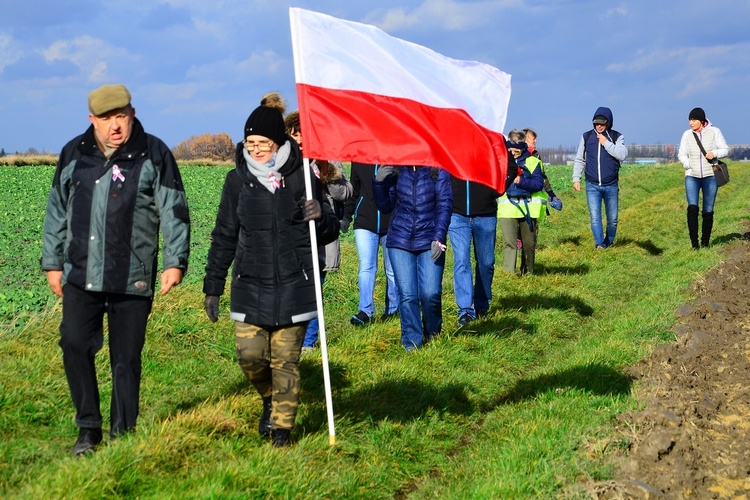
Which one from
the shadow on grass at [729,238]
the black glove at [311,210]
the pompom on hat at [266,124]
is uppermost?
the pompom on hat at [266,124]

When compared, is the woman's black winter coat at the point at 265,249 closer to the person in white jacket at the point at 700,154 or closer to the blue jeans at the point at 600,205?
the person in white jacket at the point at 700,154

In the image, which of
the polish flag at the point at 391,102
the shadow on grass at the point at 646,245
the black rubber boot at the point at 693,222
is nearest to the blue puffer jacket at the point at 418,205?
the polish flag at the point at 391,102

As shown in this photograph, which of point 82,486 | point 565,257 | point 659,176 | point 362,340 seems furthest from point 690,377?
point 659,176

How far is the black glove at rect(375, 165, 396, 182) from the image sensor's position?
29.0ft

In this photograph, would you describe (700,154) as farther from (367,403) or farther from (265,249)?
(265,249)

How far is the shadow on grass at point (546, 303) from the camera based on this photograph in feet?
38.4

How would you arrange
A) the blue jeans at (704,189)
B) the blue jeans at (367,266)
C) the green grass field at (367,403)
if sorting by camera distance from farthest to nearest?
the blue jeans at (704,189) < the blue jeans at (367,266) < the green grass field at (367,403)

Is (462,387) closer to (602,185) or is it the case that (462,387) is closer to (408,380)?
(408,380)

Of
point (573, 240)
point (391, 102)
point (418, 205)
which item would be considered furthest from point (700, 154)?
point (391, 102)

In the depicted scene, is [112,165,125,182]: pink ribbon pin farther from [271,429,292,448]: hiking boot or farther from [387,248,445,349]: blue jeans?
[387,248,445,349]: blue jeans

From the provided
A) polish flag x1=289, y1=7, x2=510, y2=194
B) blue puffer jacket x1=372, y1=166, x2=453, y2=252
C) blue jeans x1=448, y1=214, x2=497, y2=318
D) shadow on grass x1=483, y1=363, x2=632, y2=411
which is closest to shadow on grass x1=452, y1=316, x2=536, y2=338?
blue jeans x1=448, y1=214, x2=497, y2=318

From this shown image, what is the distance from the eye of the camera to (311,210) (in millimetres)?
5820

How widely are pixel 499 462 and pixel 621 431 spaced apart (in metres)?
0.89

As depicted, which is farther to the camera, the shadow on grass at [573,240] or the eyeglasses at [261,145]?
the shadow on grass at [573,240]
